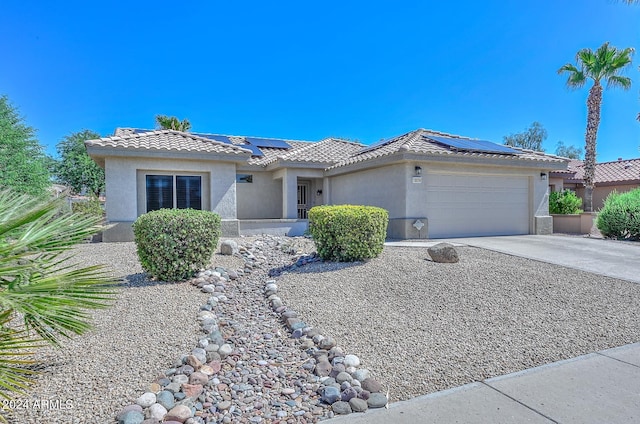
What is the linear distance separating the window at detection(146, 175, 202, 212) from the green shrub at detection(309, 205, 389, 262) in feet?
23.9

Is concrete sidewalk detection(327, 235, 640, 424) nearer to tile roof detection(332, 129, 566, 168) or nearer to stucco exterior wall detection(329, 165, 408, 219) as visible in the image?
stucco exterior wall detection(329, 165, 408, 219)

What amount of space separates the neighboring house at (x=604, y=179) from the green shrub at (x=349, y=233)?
72.1ft

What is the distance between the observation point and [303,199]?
62.8 ft

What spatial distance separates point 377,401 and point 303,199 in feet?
52.3

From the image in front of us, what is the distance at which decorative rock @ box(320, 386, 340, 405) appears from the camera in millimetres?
3577

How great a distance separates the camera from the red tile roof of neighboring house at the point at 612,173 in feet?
85.9

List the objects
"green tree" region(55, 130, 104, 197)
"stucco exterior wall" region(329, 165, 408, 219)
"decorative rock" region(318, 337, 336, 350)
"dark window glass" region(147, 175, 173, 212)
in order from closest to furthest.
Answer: "decorative rock" region(318, 337, 336, 350) → "stucco exterior wall" region(329, 165, 408, 219) → "dark window glass" region(147, 175, 173, 212) → "green tree" region(55, 130, 104, 197)

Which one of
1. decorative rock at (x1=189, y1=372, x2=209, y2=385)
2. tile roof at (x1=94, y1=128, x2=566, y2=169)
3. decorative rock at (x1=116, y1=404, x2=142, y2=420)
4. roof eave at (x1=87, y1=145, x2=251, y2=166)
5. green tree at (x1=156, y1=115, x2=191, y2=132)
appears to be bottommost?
decorative rock at (x1=189, y1=372, x2=209, y2=385)

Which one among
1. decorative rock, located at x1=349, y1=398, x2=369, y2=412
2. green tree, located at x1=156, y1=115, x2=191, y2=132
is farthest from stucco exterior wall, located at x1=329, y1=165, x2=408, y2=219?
green tree, located at x1=156, y1=115, x2=191, y2=132

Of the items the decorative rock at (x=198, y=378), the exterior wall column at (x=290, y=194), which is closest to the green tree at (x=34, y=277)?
the decorative rock at (x=198, y=378)

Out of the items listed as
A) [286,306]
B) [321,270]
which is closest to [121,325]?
[286,306]

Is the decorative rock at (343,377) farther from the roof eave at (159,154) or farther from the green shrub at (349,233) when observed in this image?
the roof eave at (159,154)

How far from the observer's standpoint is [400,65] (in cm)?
2011

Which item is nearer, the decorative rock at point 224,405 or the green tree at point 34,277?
the green tree at point 34,277
